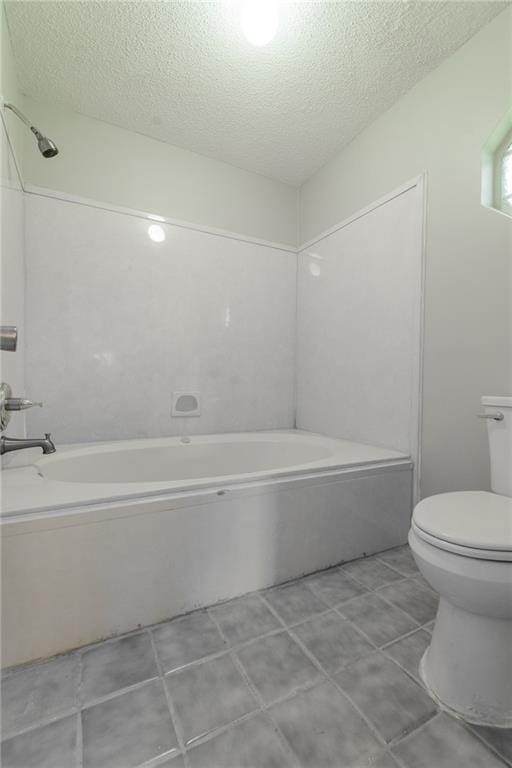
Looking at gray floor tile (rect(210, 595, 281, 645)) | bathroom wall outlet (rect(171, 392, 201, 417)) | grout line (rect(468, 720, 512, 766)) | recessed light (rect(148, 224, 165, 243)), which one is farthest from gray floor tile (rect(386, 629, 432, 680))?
recessed light (rect(148, 224, 165, 243))

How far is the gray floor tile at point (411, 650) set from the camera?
0.97 metres

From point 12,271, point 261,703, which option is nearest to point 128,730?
point 261,703

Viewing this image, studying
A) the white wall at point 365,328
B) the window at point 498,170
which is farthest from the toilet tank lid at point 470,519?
the window at point 498,170

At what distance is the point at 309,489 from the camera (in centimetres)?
141

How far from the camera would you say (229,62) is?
1.58m

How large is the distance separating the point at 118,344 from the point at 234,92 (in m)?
1.49

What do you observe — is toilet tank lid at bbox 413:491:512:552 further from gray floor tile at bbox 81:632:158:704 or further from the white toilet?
gray floor tile at bbox 81:632:158:704

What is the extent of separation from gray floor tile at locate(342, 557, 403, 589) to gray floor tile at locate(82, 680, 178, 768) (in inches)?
33.6

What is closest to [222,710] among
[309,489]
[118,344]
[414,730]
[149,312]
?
[414,730]

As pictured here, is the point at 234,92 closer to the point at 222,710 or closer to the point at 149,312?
the point at 149,312

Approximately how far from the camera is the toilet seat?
0.79 metres

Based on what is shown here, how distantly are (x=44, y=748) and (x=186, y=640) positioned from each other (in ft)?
1.33

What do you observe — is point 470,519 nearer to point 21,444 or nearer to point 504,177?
point 504,177

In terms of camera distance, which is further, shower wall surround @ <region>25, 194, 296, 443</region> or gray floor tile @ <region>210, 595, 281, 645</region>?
shower wall surround @ <region>25, 194, 296, 443</region>
